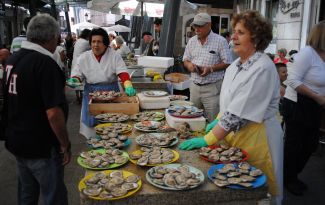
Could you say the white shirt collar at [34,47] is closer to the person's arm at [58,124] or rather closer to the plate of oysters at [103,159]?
the person's arm at [58,124]

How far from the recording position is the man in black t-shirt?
2205 mm

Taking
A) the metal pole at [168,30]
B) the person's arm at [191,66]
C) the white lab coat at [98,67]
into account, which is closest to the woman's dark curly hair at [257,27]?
the white lab coat at [98,67]

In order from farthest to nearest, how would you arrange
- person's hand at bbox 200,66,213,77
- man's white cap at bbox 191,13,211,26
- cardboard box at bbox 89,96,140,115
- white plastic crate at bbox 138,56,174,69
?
1. white plastic crate at bbox 138,56,174,69
2. man's white cap at bbox 191,13,211,26
3. person's hand at bbox 200,66,213,77
4. cardboard box at bbox 89,96,140,115

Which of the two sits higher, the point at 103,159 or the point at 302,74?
the point at 302,74

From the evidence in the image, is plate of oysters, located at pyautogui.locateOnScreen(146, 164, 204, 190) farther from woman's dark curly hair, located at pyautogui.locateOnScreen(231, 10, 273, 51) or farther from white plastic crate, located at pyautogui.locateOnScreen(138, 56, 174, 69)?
white plastic crate, located at pyautogui.locateOnScreen(138, 56, 174, 69)

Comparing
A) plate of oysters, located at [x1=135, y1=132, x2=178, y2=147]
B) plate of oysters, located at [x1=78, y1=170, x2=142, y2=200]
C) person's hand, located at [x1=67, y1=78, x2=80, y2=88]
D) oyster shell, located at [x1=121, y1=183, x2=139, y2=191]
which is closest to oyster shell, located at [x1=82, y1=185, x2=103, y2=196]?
plate of oysters, located at [x1=78, y1=170, x2=142, y2=200]

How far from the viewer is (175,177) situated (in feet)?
5.98

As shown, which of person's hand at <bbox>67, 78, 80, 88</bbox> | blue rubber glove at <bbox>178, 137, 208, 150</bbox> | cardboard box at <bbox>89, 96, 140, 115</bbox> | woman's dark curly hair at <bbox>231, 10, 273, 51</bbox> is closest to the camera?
woman's dark curly hair at <bbox>231, 10, 273, 51</bbox>

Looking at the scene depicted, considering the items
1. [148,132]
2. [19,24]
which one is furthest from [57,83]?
[19,24]

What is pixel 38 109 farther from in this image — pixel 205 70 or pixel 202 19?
pixel 202 19

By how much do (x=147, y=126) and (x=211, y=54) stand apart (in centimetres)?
190

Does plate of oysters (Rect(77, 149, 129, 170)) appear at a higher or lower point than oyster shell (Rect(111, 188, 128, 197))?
higher

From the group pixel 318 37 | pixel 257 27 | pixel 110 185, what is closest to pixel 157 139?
pixel 110 185

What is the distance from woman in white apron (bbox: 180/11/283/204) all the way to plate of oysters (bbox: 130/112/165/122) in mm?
825
